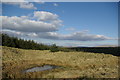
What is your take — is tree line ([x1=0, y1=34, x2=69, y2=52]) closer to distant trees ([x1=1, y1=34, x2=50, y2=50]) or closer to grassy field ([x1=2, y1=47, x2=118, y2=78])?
distant trees ([x1=1, y1=34, x2=50, y2=50])

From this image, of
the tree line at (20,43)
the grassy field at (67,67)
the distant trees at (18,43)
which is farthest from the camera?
the distant trees at (18,43)

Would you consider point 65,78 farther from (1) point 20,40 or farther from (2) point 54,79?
(1) point 20,40

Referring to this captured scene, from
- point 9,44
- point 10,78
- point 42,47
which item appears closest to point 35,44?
point 42,47

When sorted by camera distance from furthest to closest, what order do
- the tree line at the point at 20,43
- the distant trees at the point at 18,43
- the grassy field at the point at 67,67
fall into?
1. the distant trees at the point at 18,43
2. the tree line at the point at 20,43
3. the grassy field at the point at 67,67

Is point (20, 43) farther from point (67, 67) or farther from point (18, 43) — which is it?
point (67, 67)

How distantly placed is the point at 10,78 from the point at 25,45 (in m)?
37.8

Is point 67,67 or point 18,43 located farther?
point 18,43

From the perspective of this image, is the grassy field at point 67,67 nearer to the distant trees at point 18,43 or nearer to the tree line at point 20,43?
the tree line at point 20,43

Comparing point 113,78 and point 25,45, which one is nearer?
point 113,78

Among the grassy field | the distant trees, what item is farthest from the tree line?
the grassy field

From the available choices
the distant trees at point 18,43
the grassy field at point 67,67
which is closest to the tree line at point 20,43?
the distant trees at point 18,43

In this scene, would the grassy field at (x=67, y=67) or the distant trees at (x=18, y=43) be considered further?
the distant trees at (x=18, y=43)

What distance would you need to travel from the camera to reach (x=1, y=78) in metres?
13.2

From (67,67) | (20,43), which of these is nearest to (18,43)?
(20,43)
